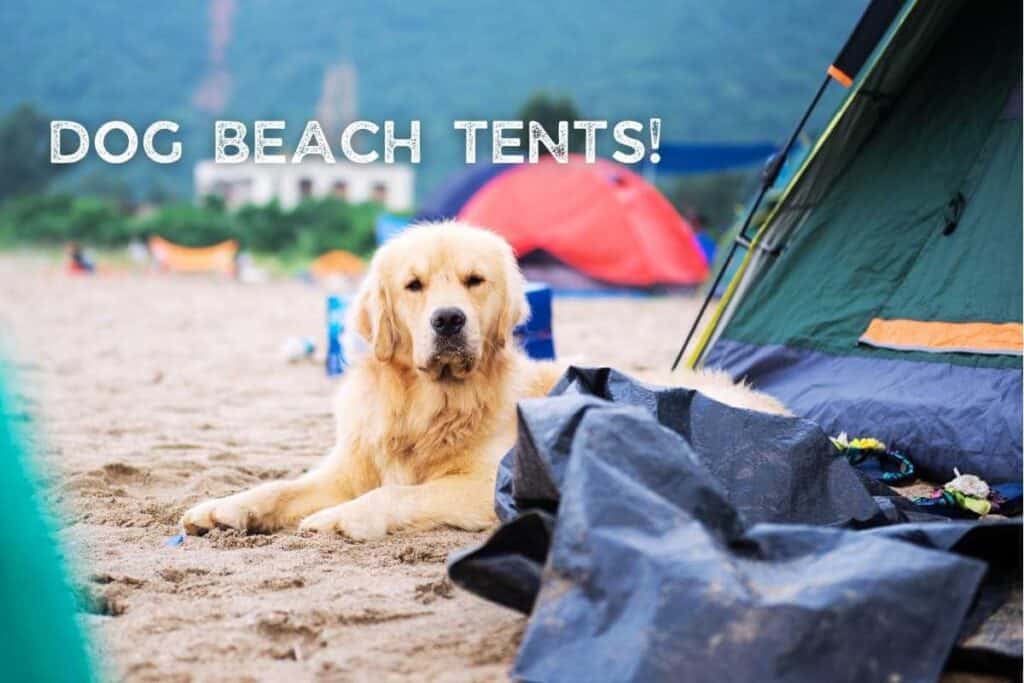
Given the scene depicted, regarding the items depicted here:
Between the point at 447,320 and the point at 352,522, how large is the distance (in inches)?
27.0

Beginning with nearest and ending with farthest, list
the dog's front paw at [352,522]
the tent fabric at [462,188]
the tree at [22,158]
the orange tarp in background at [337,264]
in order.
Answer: the dog's front paw at [352,522]
the tent fabric at [462,188]
the orange tarp in background at [337,264]
the tree at [22,158]

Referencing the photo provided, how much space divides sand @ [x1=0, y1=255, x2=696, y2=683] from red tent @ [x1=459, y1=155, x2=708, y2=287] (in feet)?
15.1

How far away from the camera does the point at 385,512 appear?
2971 millimetres

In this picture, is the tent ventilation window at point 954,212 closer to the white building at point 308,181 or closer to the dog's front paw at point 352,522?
the dog's front paw at point 352,522

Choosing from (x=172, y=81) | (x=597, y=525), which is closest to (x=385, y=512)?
(x=597, y=525)

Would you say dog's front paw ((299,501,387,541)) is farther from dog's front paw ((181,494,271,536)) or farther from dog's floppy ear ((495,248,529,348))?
dog's floppy ear ((495,248,529,348))

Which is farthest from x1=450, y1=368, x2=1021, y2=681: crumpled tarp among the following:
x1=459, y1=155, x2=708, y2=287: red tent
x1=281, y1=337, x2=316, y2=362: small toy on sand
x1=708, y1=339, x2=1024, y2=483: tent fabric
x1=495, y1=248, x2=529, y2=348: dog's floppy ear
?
x1=459, y1=155, x2=708, y2=287: red tent

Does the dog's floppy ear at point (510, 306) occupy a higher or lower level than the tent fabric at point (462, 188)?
higher

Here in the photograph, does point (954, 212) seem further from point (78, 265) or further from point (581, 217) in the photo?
point (78, 265)

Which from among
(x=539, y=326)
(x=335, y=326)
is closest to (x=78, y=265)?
(x=335, y=326)

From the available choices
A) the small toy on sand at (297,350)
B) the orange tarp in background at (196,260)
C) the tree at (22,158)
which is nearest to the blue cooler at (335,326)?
the small toy on sand at (297,350)

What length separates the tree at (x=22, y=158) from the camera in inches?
1940

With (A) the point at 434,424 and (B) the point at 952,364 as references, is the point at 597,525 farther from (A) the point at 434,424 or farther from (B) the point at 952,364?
(B) the point at 952,364

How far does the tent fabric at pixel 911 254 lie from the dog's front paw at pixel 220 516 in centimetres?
227
